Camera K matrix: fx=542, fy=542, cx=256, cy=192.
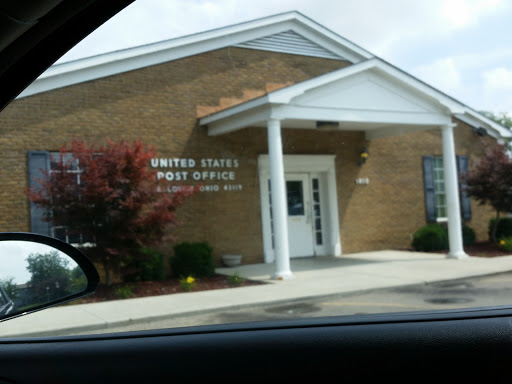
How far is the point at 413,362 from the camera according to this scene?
1666 millimetres

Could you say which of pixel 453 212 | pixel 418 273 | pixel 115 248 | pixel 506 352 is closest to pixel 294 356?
pixel 506 352

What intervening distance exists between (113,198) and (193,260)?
2.11m

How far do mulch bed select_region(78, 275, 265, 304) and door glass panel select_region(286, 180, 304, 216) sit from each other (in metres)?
4.62

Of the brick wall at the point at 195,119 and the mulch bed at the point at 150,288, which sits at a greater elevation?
the brick wall at the point at 195,119

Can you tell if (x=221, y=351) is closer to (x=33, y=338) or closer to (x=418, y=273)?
(x=33, y=338)

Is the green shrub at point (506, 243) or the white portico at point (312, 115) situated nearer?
the green shrub at point (506, 243)

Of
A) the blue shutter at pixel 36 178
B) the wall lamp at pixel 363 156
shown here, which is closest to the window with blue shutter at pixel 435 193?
the wall lamp at pixel 363 156

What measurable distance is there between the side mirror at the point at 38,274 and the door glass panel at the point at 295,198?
11.3m

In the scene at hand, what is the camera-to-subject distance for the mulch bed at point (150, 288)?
4651 mm

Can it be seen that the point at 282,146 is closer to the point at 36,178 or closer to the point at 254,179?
the point at 254,179

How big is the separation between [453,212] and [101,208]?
Answer: 743 cm

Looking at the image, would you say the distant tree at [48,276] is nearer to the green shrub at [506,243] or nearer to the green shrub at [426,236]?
the green shrub at [506,243]

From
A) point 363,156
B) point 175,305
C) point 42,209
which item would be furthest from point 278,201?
point 175,305

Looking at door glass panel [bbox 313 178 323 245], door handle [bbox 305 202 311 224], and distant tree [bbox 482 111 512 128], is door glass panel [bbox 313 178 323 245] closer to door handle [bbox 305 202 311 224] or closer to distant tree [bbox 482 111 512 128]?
door handle [bbox 305 202 311 224]
